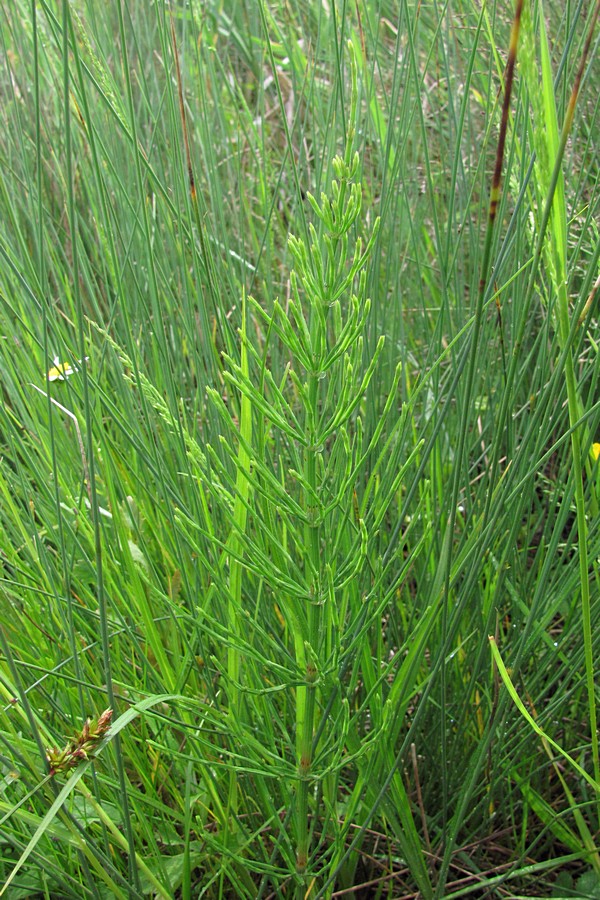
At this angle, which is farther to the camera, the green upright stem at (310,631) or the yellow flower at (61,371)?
the yellow flower at (61,371)

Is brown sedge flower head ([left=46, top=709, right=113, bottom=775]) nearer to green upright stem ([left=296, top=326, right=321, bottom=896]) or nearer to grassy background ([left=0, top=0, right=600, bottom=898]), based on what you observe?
grassy background ([left=0, top=0, right=600, bottom=898])

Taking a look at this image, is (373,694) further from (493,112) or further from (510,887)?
(493,112)

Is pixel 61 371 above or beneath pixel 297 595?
above

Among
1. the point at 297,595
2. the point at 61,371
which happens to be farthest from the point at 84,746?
the point at 61,371

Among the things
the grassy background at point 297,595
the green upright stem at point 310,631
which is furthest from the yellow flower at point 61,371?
the green upright stem at point 310,631

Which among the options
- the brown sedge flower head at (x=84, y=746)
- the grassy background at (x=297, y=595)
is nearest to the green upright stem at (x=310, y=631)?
the grassy background at (x=297, y=595)

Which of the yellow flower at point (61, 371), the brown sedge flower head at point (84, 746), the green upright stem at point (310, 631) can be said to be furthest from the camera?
the yellow flower at point (61, 371)

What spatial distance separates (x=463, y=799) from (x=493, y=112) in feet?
2.27

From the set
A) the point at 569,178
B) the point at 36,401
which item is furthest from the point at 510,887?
the point at 569,178

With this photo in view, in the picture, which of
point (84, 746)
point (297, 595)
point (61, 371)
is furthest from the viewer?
point (61, 371)

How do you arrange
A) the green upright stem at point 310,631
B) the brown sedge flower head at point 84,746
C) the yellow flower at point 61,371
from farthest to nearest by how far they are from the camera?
the yellow flower at point 61,371
the green upright stem at point 310,631
the brown sedge flower head at point 84,746

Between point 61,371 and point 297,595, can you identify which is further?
point 61,371

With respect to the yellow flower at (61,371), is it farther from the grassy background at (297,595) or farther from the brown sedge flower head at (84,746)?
the brown sedge flower head at (84,746)

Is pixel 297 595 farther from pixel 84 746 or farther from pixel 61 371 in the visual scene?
pixel 61 371
